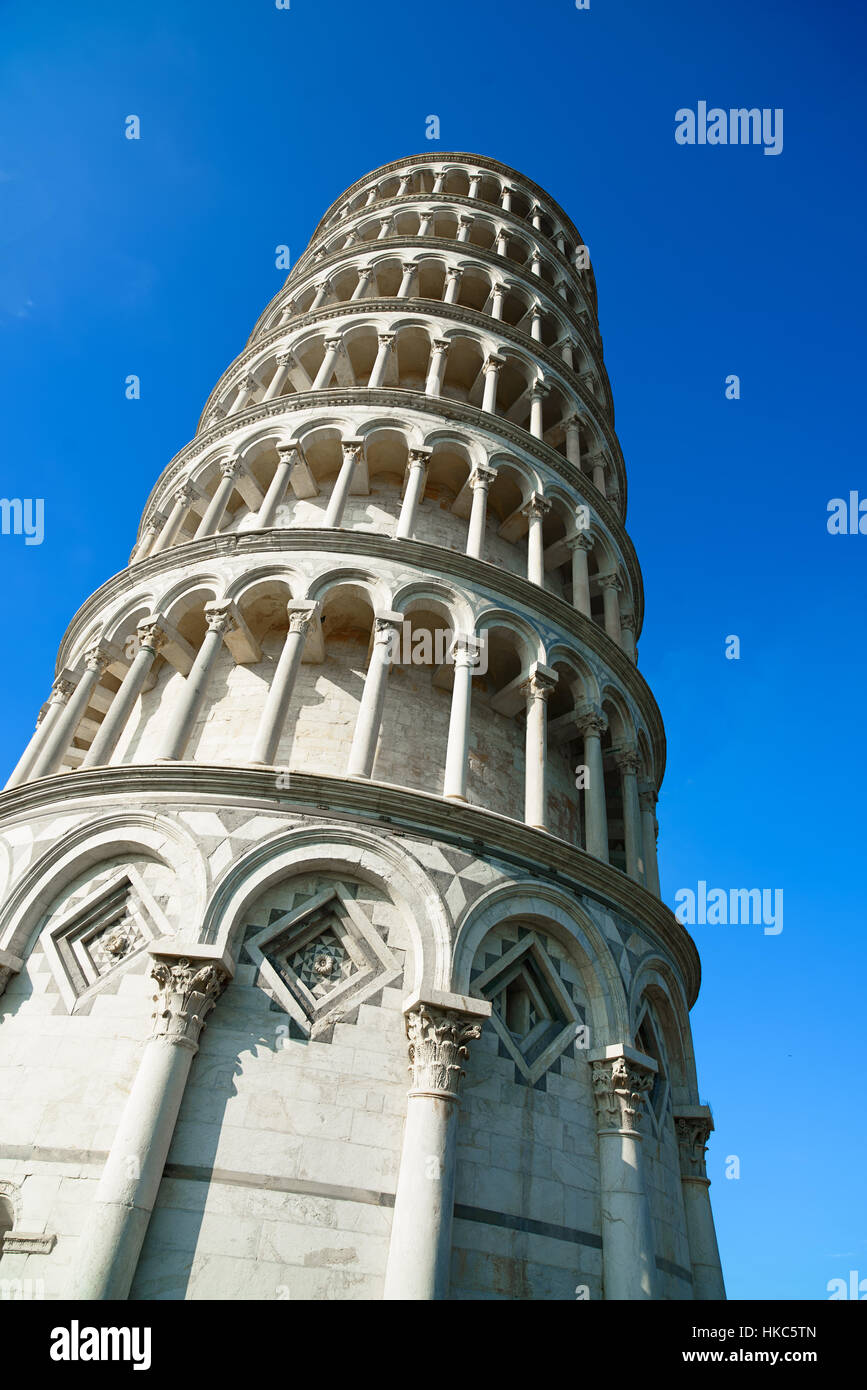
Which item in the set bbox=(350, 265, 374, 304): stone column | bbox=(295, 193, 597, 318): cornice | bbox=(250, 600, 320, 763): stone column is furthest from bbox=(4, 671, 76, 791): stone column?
bbox=(295, 193, 597, 318): cornice

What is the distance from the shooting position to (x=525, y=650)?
1418cm

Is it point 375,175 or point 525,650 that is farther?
point 375,175

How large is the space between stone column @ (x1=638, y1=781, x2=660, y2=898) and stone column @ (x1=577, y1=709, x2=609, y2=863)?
1129 millimetres

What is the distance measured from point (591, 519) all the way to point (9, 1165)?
1495 cm

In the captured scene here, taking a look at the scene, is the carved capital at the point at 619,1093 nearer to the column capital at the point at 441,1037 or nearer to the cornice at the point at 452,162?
the column capital at the point at 441,1037

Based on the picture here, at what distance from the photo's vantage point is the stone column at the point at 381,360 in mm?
18041

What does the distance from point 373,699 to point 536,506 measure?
22.2 feet

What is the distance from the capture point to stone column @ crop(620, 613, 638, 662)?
18.0 m

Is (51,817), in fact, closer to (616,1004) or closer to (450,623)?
(450,623)

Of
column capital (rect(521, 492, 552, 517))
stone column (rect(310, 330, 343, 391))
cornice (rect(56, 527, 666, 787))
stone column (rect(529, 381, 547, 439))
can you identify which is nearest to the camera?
cornice (rect(56, 527, 666, 787))

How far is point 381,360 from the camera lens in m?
18.7

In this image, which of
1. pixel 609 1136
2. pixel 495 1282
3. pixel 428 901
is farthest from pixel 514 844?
pixel 495 1282

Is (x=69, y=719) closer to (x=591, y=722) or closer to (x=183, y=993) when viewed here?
(x=183, y=993)

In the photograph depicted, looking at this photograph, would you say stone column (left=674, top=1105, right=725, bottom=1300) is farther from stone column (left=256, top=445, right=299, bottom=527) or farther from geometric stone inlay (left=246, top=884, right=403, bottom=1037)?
stone column (left=256, top=445, right=299, bottom=527)
